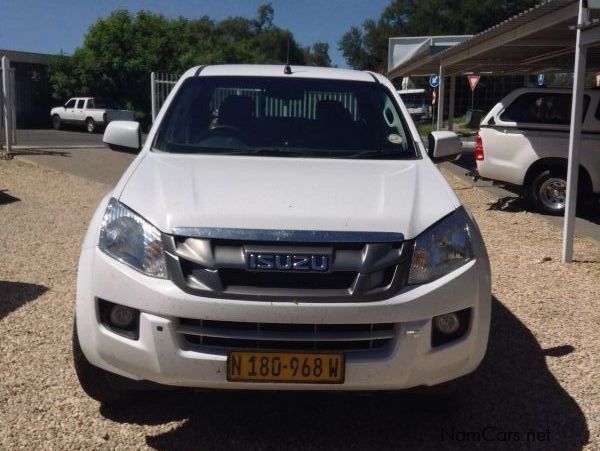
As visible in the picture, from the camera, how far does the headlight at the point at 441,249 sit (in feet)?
10.6

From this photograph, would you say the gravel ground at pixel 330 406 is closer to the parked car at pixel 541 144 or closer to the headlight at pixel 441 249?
the headlight at pixel 441 249

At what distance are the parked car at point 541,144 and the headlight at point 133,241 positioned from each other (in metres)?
8.32

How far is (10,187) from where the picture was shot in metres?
12.4

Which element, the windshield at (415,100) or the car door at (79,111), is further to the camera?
the car door at (79,111)

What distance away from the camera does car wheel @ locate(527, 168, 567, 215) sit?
1078 centimetres

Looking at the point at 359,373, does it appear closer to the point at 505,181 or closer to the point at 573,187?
the point at 573,187

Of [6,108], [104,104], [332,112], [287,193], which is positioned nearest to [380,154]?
[332,112]

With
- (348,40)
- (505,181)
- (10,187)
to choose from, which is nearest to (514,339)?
(505,181)

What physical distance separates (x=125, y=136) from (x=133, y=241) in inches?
68.7

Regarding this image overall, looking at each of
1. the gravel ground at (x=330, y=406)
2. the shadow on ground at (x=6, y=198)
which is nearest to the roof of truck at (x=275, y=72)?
the gravel ground at (x=330, y=406)

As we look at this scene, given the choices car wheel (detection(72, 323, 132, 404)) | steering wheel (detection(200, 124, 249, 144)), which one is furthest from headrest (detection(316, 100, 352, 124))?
car wheel (detection(72, 323, 132, 404))

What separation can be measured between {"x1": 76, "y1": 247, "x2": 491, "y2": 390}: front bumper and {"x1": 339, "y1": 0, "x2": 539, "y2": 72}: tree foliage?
5314cm

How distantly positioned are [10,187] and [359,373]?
10567mm

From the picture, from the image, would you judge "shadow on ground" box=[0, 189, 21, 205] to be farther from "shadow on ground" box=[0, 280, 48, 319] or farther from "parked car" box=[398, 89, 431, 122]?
"parked car" box=[398, 89, 431, 122]
